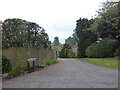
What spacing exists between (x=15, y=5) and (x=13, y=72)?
618 centimetres

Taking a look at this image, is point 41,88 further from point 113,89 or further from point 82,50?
point 82,50

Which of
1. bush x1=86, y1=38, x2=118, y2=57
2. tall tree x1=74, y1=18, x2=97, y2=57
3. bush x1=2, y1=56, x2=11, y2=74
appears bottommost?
bush x1=2, y1=56, x2=11, y2=74

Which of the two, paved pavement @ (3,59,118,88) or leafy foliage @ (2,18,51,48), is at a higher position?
leafy foliage @ (2,18,51,48)

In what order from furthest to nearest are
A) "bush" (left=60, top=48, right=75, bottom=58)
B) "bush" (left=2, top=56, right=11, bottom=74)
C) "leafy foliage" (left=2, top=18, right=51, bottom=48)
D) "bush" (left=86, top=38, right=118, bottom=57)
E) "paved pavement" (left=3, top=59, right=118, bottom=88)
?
"bush" (left=60, top=48, right=75, bottom=58), "bush" (left=86, top=38, right=118, bottom=57), "leafy foliage" (left=2, top=18, right=51, bottom=48), "bush" (left=2, top=56, right=11, bottom=74), "paved pavement" (left=3, top=59, right=118, bottom=88)

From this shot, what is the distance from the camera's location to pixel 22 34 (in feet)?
70.0

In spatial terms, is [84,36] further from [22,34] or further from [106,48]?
[22,34]

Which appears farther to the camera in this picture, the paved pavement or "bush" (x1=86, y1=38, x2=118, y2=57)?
"bush" (x1=86, y1=38, x2=118, y2=57)

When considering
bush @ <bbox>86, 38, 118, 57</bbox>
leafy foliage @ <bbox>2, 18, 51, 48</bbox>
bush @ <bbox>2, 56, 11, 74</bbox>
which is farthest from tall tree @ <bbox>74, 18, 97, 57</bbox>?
bush @ <bbox>2, 56, 11, 74</bbox>

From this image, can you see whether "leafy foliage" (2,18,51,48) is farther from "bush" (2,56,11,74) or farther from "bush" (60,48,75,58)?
"bush" (60,48,75,58)

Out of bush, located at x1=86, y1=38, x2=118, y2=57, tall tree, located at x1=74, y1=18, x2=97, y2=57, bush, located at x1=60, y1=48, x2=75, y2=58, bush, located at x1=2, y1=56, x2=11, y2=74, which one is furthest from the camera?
bush, located at x1=60, y1=48, x2=75, y2=58

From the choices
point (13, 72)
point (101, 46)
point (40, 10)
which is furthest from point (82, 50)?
point (13, 72)

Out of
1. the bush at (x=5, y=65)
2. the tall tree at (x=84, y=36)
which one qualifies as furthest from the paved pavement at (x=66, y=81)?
the tall tree at (x=84, y=36)

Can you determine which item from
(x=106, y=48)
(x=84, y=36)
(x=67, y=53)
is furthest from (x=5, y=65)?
(x=67, y=53)

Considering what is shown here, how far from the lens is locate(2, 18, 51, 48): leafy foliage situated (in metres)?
17.1
